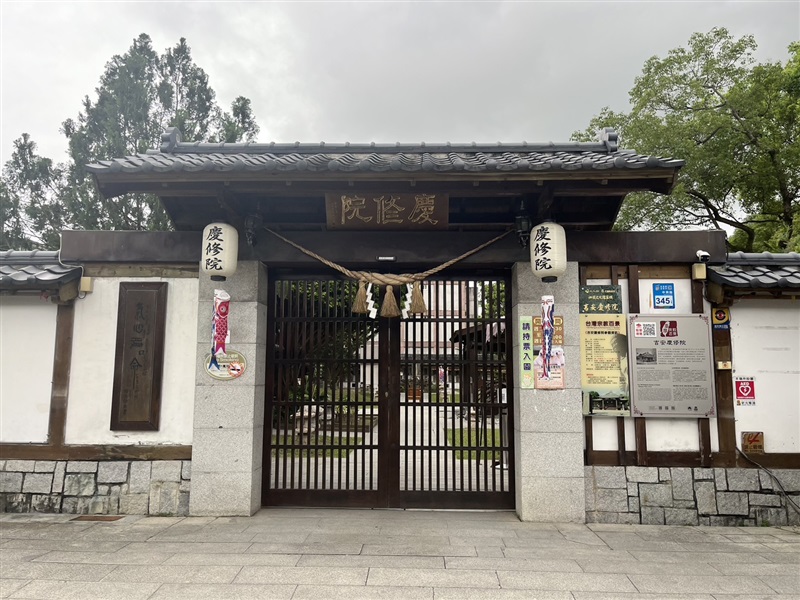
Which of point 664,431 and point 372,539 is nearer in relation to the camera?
point 372,539

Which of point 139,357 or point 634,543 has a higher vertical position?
point 139,357

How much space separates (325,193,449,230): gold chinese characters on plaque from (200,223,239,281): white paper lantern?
46.5 inches

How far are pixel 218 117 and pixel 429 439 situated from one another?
1960 cm

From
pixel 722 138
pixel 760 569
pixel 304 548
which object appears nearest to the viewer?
pixel 760 569

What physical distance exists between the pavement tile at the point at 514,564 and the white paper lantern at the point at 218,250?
3.83m

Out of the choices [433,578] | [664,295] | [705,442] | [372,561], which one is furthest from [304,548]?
[664,295]

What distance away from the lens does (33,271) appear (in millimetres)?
5891

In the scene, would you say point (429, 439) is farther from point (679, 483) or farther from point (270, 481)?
point (679, 483)

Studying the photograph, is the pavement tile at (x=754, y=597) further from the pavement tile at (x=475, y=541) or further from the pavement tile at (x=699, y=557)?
the pavement tile at (x=475, y=541)

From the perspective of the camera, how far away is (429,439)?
5.94 m

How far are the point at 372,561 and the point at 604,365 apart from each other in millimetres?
3430

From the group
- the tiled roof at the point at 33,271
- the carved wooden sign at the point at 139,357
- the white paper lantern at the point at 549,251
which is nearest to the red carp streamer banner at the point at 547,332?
the white paper lantern at the point at 549,251

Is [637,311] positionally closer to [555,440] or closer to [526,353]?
[526,353]

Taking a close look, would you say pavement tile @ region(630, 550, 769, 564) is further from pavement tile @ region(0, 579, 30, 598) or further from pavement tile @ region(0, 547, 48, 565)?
pavement tile @ region(0, 547, 48, 565)
